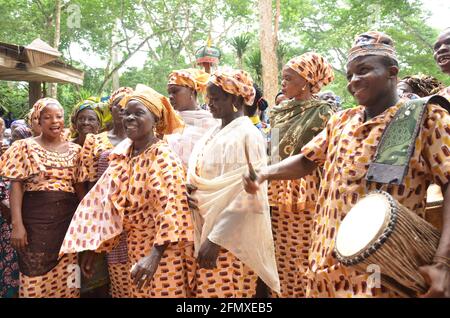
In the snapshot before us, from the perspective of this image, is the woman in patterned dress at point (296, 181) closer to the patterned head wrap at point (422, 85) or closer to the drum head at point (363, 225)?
the patterned head wrap at point (422, 85)

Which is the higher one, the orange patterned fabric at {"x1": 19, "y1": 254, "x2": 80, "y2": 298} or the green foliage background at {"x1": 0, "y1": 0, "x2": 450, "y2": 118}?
the green foliage background at {"x1": 0, "y1": 0, "x2": 450, "y2": 118}

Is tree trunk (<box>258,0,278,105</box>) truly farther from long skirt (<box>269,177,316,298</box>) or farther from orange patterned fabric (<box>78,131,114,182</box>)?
long skirt (<box>269,177,316,298</box>)

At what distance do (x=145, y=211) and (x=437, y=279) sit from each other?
176cm

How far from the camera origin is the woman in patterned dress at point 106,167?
3.31 m

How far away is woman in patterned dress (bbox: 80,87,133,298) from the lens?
3.31 meters

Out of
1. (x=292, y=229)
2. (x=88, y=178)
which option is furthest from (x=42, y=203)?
(x=292, y=229)

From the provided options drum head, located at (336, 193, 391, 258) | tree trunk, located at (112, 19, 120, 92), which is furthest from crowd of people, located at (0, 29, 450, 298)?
tree trunk, located at (112, 19, 120, 92)

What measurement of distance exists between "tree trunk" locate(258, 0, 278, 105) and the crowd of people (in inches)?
201

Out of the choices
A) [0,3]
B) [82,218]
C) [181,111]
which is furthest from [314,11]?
[82,218]

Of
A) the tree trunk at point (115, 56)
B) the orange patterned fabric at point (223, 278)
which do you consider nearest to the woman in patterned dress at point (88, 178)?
the orange patterned fabric at point (223, 278)

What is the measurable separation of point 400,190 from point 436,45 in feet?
5.64

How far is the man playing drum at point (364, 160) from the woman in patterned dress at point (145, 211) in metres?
0.92

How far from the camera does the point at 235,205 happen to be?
263 cm
